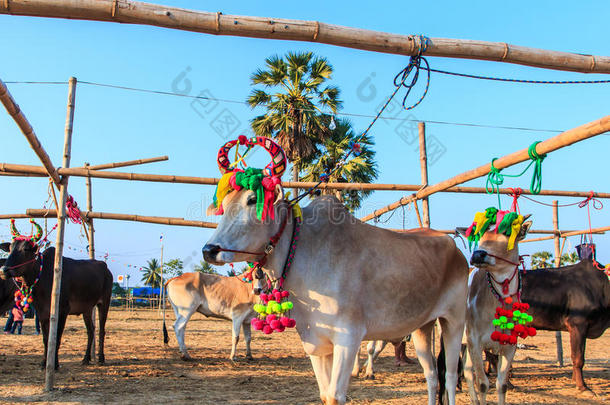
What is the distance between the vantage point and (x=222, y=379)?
26.2 feet

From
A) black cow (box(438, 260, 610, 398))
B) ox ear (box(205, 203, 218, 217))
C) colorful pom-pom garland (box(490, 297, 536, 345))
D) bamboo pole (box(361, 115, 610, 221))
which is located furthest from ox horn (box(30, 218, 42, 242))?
black cow (box(438, 260, 610, 398))

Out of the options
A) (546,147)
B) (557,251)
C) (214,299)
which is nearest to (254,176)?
(546,147)

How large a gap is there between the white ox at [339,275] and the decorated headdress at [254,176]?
6 cm

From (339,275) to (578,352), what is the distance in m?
5.47

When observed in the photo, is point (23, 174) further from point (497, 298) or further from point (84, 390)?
point (497, 298)

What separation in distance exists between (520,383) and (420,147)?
396 centimetres

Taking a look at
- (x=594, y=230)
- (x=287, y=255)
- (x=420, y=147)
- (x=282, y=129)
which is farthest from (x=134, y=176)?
(x=282, y=129)

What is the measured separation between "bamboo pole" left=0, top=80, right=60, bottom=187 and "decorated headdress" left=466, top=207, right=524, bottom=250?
183 inches

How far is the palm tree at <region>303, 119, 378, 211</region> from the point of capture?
649 inches

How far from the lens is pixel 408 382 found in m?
7.78

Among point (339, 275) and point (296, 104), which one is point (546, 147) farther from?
point (296, 104)

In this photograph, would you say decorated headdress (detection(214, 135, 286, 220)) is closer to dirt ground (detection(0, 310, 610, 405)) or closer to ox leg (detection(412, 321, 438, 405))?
ox leg (detection(412, 321, 438, 405))

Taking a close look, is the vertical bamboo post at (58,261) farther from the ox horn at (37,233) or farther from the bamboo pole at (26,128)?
the ox horn at (37,233)

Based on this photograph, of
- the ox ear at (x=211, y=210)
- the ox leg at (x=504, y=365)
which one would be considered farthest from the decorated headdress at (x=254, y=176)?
the ox leg at (x=504, y=365)
